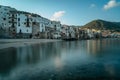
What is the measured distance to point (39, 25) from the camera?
91.5 metres

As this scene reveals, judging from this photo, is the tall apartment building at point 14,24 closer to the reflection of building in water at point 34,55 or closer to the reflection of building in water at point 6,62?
the reflection of building in water at point 34,55

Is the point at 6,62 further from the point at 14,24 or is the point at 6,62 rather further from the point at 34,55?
the point at 14,24

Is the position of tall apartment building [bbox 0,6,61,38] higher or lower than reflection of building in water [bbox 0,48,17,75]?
higher

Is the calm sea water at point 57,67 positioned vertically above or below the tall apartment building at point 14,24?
below

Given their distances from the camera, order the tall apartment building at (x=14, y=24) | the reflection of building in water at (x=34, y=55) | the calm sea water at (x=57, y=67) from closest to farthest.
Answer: the calm sea water at (x=57, y=67), the reflection of building in water at (x=34, y=55), the tall apartment building at (x=14, y=24)

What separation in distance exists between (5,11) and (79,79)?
227 feet

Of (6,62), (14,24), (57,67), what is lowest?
(57,67)

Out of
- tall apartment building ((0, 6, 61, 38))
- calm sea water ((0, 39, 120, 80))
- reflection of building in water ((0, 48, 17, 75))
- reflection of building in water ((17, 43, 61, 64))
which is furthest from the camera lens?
tall apartment building ((0, 6, 61, 38))

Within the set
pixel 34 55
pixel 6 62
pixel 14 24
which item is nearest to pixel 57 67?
pixel 6 62

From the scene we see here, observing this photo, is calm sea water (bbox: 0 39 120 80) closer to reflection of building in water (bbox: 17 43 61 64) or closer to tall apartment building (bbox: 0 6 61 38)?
reflection of building in water (bbox: 17 43 61 64)

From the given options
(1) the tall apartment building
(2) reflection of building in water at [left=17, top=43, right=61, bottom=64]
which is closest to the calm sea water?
(2) reflection of building in water at [left=17, top=43, right=61, bottom=64]

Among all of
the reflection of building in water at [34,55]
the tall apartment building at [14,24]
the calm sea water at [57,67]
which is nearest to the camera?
the calm sea water at [57,67]

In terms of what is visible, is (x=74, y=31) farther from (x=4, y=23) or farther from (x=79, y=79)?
(x=79, y=79)

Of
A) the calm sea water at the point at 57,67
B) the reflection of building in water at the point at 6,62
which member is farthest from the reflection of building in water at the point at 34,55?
the reflection of building in water at the point at 6,62
